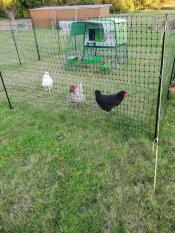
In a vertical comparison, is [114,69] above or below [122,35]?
below

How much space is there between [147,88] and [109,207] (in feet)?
12.3

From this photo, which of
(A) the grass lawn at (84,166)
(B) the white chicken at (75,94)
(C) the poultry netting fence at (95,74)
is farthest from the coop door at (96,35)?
(B) the white chicken at (75,94)

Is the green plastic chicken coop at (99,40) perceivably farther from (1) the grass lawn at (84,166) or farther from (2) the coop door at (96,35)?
(1) the grass lawn at (84,166)

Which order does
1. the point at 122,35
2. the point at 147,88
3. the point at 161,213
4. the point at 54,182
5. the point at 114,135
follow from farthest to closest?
1. the point at 122,35
2. the point at 147,88
3. the point at 114,135
4. the point at 54,182
5. the point at 161,213

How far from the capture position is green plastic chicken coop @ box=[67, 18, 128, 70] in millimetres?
8195

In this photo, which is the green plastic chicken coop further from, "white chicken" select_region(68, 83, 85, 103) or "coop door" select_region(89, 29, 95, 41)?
"white chicken" select_region(68, 83, 85, 103)

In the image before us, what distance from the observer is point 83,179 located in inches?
121

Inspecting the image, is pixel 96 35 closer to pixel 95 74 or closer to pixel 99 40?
pixel 99 40

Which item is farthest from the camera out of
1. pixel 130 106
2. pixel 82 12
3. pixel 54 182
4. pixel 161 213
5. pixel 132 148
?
pixel 82 12

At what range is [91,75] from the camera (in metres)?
7.21

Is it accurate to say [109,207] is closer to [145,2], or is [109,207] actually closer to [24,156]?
[24,156]

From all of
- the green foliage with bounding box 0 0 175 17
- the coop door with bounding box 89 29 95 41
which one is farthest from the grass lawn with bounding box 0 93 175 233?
the green foliage with bounding box 0 0 175 17

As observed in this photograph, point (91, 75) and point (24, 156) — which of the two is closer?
point (24, 156)

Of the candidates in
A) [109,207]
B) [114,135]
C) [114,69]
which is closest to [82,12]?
[114,69]
